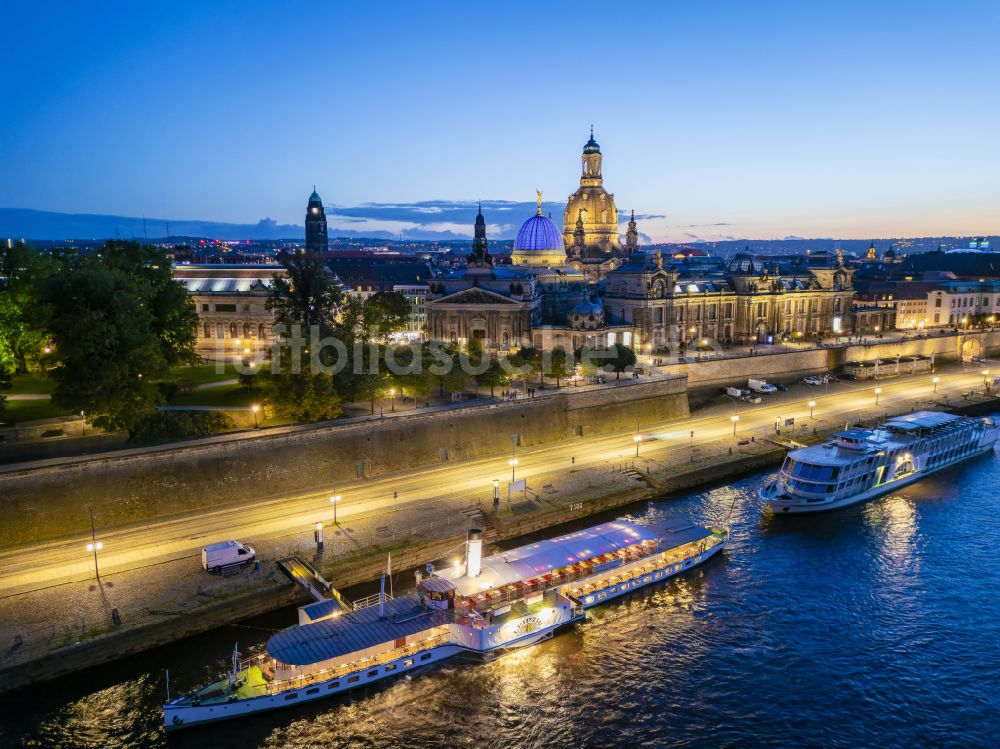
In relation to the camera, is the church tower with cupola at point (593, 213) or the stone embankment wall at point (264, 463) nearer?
the stone embankment wall at point (264, 463)

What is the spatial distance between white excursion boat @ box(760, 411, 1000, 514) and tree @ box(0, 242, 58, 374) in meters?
46.9

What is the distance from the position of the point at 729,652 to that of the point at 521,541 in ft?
46.5

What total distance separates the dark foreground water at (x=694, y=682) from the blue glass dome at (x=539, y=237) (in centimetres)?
6660

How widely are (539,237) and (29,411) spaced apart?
67.5 meters

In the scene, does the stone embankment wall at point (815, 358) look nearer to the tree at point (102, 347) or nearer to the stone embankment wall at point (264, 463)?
the stone embankment wall at point (264, 463)

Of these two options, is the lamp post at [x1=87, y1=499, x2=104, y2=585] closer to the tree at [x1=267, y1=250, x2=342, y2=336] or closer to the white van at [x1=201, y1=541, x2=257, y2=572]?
the white van at [x1=201, y1=541, x2=257, y2=572]

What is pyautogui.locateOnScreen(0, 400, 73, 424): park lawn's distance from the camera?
4576 cm

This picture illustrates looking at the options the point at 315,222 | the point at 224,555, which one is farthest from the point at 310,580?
the point at 315,222

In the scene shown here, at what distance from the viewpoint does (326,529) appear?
40.6m

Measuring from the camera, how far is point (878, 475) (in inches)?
2048

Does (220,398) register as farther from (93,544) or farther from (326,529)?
(93,544)

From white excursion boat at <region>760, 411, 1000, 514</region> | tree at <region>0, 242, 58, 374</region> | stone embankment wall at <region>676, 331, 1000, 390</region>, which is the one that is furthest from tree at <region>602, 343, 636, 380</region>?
tree at <region>0, 242, 58, 374</region>

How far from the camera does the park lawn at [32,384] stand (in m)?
54.4

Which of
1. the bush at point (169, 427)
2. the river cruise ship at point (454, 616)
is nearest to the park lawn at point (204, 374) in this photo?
the bush at point (169, 427)
